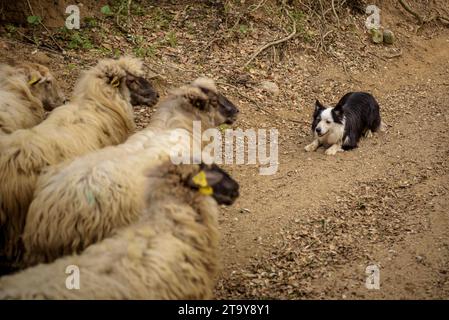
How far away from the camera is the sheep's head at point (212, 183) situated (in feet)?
12.0

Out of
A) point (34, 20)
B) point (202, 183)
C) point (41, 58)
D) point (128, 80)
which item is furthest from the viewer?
point (34, 20)

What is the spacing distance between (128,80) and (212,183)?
2.20 m

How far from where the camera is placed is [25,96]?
533 cm

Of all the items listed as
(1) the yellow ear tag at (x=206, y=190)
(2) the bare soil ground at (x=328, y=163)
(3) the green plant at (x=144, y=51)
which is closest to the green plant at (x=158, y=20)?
(2) the bare soil ground at (x=328, y=163)

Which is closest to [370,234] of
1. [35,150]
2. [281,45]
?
[35,150]

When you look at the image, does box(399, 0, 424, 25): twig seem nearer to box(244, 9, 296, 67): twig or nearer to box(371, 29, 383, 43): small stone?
box(371, 29, 383, 43): small stone

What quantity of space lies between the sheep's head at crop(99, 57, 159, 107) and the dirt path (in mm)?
1626

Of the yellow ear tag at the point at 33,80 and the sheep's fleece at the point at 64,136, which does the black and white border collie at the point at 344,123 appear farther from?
the yellow ear tag at the point at 33,80

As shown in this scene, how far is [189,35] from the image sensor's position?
8461 millimetres

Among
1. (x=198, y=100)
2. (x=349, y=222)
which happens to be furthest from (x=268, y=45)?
(x=349, y=222)

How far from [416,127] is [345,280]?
383 centimetres

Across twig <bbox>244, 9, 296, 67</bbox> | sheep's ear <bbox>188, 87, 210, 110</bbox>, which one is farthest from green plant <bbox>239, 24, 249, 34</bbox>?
sheep's ear <bbox>188, 87, 210, 110</bbox>

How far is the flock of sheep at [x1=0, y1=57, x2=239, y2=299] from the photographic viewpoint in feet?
10.3

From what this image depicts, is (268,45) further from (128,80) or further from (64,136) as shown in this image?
(64,136)
